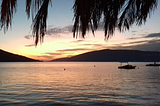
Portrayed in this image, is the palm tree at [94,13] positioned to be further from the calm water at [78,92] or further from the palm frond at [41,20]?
the calm water at [78,92]

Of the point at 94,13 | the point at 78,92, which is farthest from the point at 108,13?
the point at 78,92

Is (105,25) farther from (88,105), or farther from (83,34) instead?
(88,105)

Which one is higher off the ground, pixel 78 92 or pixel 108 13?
pixel 108 13

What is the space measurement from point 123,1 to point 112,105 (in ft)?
54.1

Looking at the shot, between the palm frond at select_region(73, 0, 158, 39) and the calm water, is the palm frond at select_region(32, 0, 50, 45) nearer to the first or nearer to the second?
the palm frond at select_region(73, 0, 158, 39)

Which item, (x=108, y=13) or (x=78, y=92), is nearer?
(x=108, y=13)

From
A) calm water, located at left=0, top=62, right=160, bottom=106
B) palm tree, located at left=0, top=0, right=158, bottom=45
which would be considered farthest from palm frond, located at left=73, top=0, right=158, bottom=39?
calm water, located at left=0, top=62, right=160, bottom=106

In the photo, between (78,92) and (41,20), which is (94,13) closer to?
(41,20)

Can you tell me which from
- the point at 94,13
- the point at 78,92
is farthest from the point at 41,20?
the point at 78,92

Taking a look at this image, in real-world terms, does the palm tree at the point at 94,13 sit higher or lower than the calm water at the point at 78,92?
higher

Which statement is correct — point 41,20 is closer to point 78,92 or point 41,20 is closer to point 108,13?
point 108,13

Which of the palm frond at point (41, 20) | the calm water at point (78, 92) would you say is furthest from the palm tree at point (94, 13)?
the calm water at point (78, 92)

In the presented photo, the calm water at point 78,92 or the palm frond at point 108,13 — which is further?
the calm water at point 78,92

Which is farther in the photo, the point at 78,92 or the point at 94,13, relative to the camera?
the point at 78,92
